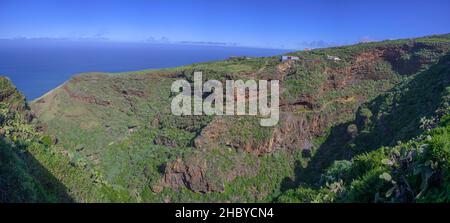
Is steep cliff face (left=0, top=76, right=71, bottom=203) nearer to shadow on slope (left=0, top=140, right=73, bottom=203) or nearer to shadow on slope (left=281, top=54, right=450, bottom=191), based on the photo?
shadow on slope (left=0, top=140, right=73, bottom=203)

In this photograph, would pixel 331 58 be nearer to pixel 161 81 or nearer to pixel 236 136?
pixel 236 136

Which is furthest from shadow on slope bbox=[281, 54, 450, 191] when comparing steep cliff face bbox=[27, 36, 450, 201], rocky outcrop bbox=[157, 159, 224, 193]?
rocky outcrop bbox=[157, 159, 224, 193]

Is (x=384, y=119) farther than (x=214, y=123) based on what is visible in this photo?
No

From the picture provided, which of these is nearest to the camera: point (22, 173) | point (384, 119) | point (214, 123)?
point (22, 173)

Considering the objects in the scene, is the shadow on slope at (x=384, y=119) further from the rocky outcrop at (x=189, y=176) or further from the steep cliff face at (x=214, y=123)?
the rocky outcrop at (x=189, y=176)

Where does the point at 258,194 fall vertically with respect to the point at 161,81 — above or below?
below

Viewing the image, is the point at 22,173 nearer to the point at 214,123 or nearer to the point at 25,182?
the point at 25,182

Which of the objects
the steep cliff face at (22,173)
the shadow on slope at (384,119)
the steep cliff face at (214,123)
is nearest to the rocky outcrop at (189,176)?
the steep cliff face at (214,123)

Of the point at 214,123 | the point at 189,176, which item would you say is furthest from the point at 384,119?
the point at 189,176
